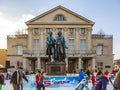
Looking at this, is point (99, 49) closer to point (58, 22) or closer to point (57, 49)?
point (58, 22)

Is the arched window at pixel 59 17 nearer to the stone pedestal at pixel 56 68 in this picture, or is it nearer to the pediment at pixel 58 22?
the pediment at pixel 58 22

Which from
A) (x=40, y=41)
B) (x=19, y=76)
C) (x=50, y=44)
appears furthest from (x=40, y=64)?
(x=19, y=76)

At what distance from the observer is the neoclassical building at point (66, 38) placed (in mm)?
69250

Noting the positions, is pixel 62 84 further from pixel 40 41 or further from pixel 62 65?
pixel 40 41

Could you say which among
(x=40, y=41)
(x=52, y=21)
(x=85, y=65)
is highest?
(x=52, y=21)

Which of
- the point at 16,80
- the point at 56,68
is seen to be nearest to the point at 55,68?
the point at 56,68

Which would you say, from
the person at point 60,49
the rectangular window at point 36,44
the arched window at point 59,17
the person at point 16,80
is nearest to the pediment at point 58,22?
the arched window at point 59,17

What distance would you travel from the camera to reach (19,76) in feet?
45.5

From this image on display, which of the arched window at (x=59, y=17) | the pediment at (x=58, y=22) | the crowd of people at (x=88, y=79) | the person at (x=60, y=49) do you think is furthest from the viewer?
the arched window at (x=59, y=17)

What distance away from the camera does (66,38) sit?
231 ft

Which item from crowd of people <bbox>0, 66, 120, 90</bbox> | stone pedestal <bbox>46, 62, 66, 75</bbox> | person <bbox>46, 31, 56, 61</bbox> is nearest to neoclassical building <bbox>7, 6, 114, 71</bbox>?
person <bbox>46, 31, 56, 61</bbox>

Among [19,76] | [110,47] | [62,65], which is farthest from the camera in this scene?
[110,47]

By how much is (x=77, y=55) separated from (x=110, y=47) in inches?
360

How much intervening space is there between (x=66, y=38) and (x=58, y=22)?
406cm
